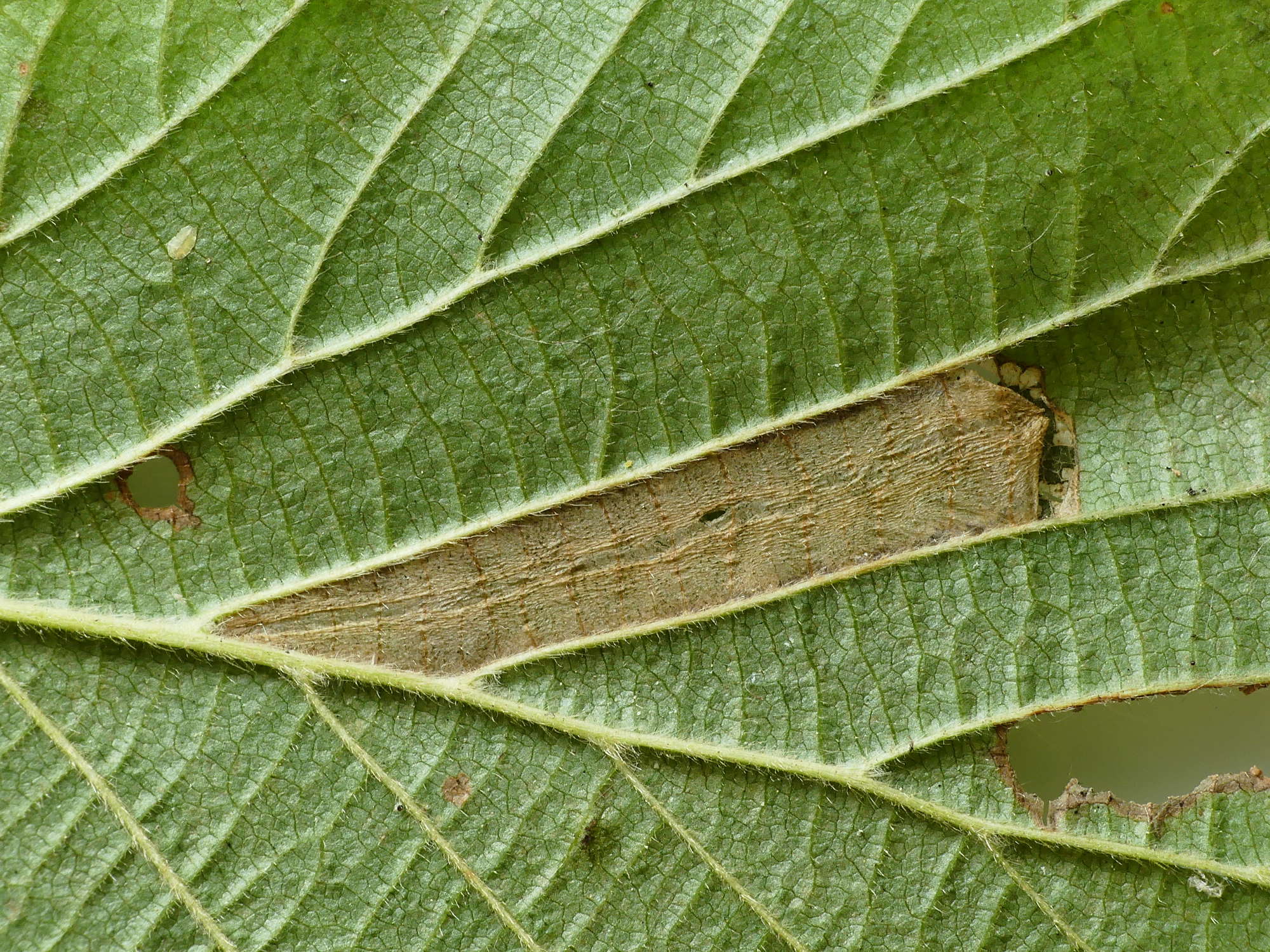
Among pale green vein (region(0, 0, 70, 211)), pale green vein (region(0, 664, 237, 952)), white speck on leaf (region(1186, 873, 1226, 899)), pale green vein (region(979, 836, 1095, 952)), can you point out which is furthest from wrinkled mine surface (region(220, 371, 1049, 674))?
pale green vein (region(0, 0, 70, 211))

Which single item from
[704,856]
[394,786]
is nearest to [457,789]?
[394,786]

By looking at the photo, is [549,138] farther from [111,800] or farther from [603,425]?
[111,800]

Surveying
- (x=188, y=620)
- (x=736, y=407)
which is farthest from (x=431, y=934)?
(x=736, y=407)

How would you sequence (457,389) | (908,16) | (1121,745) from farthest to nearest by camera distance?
(1121,745) < (457,389) < (908,16)

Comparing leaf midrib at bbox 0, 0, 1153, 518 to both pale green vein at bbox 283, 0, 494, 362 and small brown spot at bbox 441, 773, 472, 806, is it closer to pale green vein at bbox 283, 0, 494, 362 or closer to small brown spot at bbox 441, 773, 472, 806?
pale green vein at bbox 283, 0, 494, 362

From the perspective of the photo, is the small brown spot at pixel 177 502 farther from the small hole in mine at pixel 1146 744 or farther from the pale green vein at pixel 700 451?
the small hole in mine at pixel 1146 744

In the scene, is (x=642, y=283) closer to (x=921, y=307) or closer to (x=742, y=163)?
(x=742, y=163)
